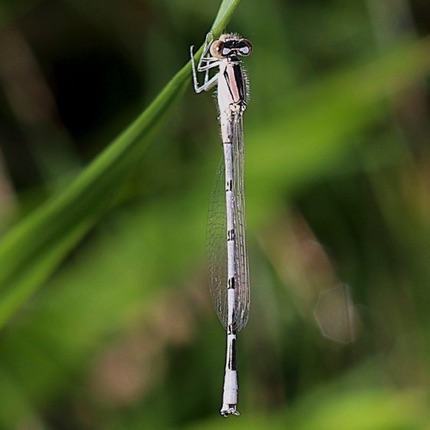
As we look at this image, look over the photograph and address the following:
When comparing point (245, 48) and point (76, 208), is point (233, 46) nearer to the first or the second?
point (245, 48)

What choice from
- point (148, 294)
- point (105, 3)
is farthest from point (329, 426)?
point (105, 3)

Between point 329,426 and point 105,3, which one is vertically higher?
point 105,3

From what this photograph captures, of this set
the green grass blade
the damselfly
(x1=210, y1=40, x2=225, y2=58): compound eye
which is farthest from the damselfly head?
the green grass blade

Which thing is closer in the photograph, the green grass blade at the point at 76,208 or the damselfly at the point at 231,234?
the green grass blade at the point at 76,208

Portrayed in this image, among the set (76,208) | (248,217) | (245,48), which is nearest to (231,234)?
(248,217)

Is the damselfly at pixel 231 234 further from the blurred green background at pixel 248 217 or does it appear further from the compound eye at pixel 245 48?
the blurred green background at pixel 248 217

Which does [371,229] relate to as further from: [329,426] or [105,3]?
[105,3]

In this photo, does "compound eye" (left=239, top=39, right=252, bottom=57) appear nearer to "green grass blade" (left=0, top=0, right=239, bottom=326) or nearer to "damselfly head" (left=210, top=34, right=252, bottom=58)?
"damselfly head" (left=210, top=34, right=252, bottom=58)

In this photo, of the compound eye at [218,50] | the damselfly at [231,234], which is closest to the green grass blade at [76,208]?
the compound eye at [218,50]
